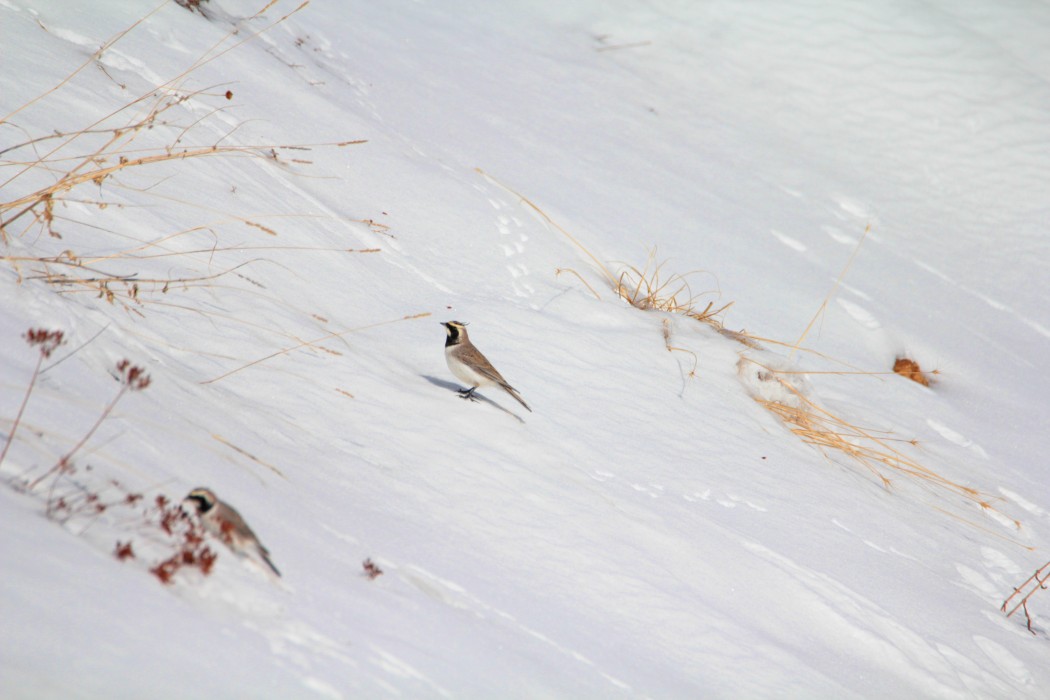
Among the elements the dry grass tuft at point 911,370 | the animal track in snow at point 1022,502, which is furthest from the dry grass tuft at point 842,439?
the dry grass tuft at point 911,370

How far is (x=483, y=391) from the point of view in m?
3.85

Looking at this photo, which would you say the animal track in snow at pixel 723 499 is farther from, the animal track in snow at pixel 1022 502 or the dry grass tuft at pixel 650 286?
the animal track in snow at pixel 1022 502

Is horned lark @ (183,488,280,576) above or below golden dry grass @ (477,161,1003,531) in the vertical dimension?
below

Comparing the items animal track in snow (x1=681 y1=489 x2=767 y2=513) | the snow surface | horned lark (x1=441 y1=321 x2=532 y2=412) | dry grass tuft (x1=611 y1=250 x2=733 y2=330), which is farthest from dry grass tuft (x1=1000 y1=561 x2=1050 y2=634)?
horned lark (x1=441 y1=321 x2=532 y2=412)

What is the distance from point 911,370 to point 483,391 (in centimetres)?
337

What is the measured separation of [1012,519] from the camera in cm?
464

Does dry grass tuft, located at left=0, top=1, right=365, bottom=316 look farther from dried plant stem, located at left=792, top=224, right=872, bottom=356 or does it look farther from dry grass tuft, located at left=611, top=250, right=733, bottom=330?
dried plant stem, located at left=792, top=224, right=872, bottom=356

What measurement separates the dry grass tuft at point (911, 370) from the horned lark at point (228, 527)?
4993 mm

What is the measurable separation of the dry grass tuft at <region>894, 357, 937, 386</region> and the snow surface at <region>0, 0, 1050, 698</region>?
0.10m

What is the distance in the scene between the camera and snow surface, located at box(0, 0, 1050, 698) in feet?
6.05

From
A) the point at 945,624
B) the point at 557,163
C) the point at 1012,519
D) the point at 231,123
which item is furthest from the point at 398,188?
the point at 1012,519

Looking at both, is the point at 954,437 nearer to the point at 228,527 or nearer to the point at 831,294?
the point at 831,294

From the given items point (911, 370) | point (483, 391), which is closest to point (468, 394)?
point (483, 391)

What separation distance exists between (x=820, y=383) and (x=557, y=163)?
2.36 metres
